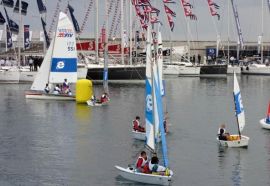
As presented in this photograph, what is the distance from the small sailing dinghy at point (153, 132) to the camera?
36.5 m

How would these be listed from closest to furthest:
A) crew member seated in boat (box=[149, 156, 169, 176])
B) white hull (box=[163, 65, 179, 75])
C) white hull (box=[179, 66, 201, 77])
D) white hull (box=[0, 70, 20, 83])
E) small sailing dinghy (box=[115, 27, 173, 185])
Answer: small sailing dinghy (box=[115, 27, 173, 185]) → crew member seated in boat (box=[149, 156, 169, 176]) → white hull (box=[0, 70, 20, 83]) → white hull (box=[163, 65, 179, 75]) → white hull (box=[179, 66, 201, 77])

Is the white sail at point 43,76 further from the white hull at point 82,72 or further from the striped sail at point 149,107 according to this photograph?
the striped sail at point 149,107

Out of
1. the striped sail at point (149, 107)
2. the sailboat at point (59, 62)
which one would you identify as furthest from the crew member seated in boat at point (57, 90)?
the striped sail at point (149, 107)

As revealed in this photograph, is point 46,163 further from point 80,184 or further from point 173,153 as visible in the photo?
point 173,153

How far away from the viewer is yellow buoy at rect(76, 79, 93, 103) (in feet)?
250

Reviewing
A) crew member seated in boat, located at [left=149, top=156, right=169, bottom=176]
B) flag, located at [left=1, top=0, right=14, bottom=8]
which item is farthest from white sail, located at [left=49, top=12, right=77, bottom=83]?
crew member seated in boat, located at [left=149, top=156, right=169, bottom=176]

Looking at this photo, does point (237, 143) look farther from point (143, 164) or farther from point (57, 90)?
point (57, 90)

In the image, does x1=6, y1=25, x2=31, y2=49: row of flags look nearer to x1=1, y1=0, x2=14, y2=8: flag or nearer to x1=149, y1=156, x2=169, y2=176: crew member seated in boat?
x1=1, y1=0, x2=14, y2=8: flag

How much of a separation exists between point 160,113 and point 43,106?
124 ft

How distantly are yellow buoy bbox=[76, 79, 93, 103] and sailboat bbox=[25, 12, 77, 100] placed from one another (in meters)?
4.23

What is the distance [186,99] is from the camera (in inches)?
3482

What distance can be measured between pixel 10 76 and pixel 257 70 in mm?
61341

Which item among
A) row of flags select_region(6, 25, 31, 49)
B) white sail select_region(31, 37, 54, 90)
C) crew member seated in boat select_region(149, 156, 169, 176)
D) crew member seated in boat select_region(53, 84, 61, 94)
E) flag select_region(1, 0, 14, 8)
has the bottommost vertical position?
crew member seated in boat select_region(149, 156, 169, 176)

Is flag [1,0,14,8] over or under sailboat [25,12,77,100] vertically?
over
